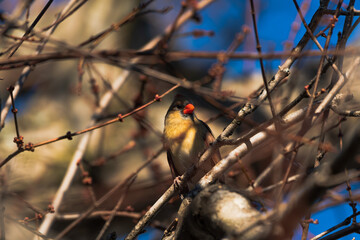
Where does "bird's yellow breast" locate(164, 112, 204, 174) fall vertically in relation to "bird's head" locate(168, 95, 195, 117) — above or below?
below

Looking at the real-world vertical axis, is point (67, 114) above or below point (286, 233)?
above

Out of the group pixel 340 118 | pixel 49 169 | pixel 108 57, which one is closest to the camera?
pixel 108 57

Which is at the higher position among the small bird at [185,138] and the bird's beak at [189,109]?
the bird's beak at [189,109]

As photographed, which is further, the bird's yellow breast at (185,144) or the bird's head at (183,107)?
the bird's head at (183,107)

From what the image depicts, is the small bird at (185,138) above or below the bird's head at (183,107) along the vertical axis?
below

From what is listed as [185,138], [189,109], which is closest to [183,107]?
[189,109]

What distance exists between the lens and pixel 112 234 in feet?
8.42

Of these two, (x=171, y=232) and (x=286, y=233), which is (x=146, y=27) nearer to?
(x=171, y=232)

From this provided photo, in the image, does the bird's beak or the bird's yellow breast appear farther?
the bird's beak

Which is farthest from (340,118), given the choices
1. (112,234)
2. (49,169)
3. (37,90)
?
(37,90)

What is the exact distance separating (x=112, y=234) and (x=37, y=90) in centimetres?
751

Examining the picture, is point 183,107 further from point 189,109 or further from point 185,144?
point 185,144

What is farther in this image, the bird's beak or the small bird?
the bird's beak

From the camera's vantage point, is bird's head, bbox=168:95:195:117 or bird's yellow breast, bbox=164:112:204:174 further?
bird's head, bbox=168:95:195:117
